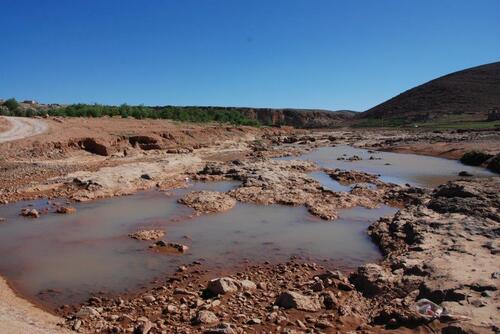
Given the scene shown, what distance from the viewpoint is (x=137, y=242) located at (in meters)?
10.1

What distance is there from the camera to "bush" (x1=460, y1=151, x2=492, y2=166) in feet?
88.5

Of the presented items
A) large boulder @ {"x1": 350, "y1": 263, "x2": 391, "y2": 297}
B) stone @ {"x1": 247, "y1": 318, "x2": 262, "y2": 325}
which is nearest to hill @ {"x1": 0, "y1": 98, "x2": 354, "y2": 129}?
large boulder @ {"x1": 350, "y1": 263, "x2": 391, "y2": 297}

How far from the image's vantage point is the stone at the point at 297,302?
643cm

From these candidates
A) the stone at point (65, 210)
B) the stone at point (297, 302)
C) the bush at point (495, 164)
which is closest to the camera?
the stone at point (297, 302)

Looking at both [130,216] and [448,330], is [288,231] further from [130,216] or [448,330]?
[448,330]

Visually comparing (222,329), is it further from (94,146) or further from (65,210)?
(94,146)

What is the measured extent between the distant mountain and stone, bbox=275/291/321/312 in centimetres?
8341

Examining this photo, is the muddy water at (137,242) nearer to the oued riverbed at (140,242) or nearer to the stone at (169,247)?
the oued riverbed at (140,242)

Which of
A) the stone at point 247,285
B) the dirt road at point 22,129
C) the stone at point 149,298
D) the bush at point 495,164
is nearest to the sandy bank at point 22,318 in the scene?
the stone at point 149,298

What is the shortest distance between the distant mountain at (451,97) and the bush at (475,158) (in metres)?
57.6

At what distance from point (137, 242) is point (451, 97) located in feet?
338

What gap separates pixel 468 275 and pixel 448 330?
1967mm

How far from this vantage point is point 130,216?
1252cm

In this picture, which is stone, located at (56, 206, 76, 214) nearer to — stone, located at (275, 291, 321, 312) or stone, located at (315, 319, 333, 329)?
stone, located at (275, 291, 321, 312)
